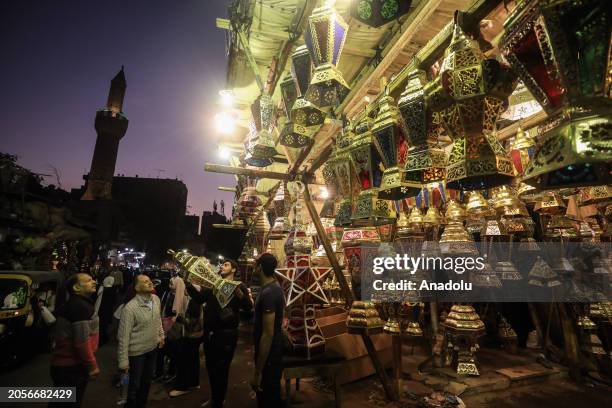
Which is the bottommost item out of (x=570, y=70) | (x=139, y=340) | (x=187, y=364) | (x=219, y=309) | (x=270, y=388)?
(x=187, y=364)

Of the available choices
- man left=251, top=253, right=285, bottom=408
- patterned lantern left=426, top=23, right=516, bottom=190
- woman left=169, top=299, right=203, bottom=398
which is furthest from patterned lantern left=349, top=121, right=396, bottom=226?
woman left=169, top=299, right=203, bottom=398

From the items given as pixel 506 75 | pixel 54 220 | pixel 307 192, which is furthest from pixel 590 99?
pixel 54 220

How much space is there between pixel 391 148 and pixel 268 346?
7.25 feet

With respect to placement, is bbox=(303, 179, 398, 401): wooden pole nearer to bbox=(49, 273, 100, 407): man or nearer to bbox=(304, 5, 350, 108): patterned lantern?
bbox=(304, 5, 350, 108): patterned lantern

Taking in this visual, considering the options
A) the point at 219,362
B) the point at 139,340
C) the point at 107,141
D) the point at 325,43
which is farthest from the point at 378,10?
the point at 107,141

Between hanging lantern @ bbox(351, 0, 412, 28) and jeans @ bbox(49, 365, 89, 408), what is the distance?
475cm

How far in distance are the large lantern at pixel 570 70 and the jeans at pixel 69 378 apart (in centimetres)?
439

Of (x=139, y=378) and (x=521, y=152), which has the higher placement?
(x=521, y=152)

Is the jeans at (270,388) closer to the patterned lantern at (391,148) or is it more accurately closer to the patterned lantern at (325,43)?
the patterned lantern at (391,148)

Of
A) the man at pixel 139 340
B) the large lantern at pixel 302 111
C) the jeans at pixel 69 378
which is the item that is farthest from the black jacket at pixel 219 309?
the large lantern at pixel 302 111

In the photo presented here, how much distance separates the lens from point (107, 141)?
39156mm

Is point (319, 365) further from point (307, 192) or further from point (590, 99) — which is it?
point (590, 99)

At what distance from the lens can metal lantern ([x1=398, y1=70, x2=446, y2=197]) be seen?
1.71 metres

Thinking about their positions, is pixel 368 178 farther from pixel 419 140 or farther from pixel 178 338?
pixel 178 338
